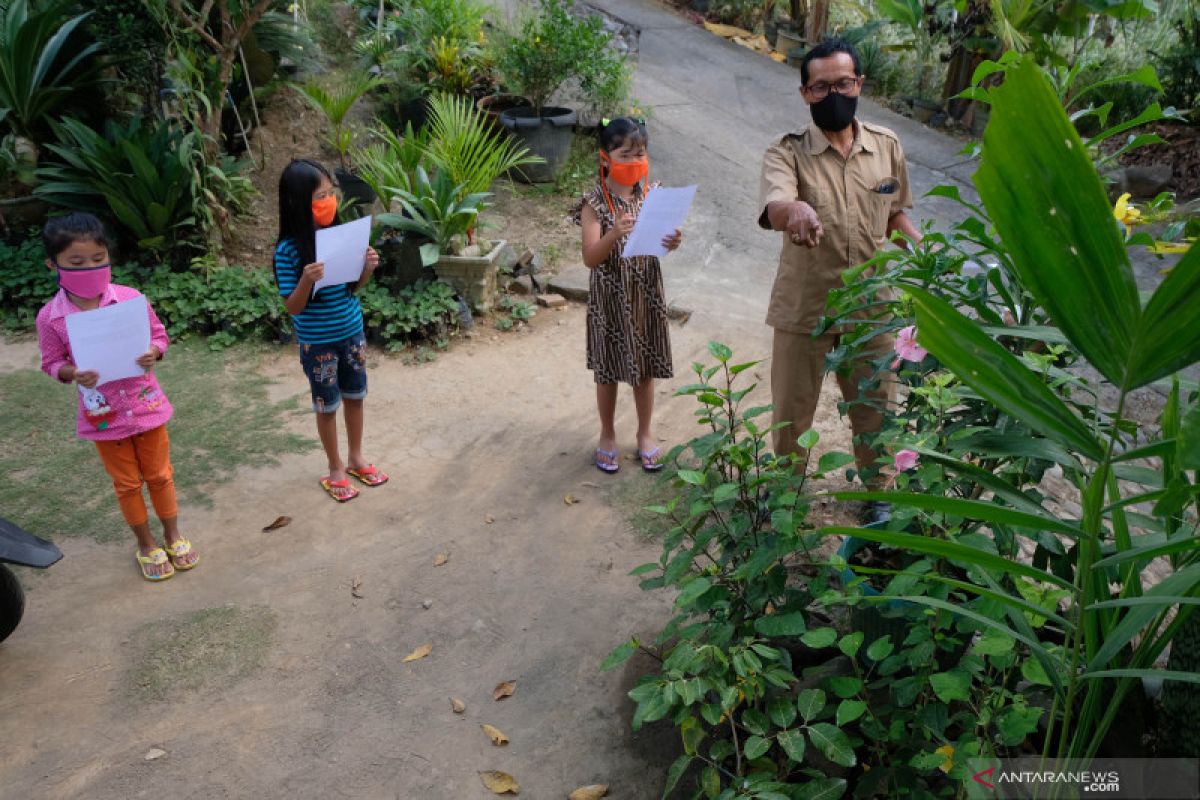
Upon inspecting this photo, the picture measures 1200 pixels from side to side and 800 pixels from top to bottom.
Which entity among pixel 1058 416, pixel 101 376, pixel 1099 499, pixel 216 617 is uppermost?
pixel 1058 416

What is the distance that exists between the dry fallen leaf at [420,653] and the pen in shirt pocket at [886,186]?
84.4 inches

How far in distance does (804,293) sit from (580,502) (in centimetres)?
133

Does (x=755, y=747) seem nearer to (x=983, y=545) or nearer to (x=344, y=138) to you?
(x=983, y=545)

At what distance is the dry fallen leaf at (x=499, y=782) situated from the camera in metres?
2.45

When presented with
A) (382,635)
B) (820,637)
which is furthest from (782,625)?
(382,635)

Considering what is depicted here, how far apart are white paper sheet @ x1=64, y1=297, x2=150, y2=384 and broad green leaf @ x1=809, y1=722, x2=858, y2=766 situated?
95.6 inches

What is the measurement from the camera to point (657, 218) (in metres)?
3.46

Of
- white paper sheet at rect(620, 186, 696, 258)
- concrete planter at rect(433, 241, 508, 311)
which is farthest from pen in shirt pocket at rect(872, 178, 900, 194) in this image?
concrete planter at rect(433, 241, 508, 311)

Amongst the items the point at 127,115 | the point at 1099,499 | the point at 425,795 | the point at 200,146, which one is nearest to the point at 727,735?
the point at 425,795

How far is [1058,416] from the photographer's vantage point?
3.85 ft

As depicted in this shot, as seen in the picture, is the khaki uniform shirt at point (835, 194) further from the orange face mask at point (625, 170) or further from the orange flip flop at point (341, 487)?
the orange flip flop at point (341, 487)

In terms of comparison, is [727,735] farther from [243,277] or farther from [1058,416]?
[243,277]

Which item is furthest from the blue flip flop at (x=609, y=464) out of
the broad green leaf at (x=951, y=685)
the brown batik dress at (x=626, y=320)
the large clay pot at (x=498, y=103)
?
the large clay pot at (x=498, y=103)

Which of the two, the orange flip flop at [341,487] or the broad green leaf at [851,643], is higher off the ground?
the broad green leaf at [851,643]
